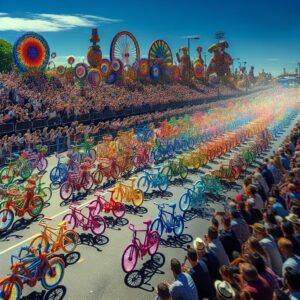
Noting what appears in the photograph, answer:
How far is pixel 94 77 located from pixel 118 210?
2719 cm

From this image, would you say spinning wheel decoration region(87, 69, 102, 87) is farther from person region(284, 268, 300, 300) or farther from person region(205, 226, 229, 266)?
person region(284, 268, 300, 300)

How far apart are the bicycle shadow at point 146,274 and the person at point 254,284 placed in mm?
2448

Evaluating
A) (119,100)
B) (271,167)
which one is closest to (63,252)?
(271,167)

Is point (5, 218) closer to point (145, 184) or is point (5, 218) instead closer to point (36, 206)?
point (36, 206)

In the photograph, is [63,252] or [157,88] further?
→ [157,88]

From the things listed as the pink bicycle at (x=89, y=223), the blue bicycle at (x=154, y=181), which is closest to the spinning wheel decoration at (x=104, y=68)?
the blue bicycle at (x=154, y=181)

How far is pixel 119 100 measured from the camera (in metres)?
30.1

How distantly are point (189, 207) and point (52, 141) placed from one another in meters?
10.2

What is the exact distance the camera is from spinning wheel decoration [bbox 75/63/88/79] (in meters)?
33.1

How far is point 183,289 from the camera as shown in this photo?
454cm

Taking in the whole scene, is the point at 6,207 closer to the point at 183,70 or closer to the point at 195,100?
the point at 195,100

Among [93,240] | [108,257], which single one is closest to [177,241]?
Answer: [108,257]

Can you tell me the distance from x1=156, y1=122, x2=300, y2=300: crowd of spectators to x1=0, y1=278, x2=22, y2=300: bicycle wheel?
2529 millimetres

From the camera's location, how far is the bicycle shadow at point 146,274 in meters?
6.46
